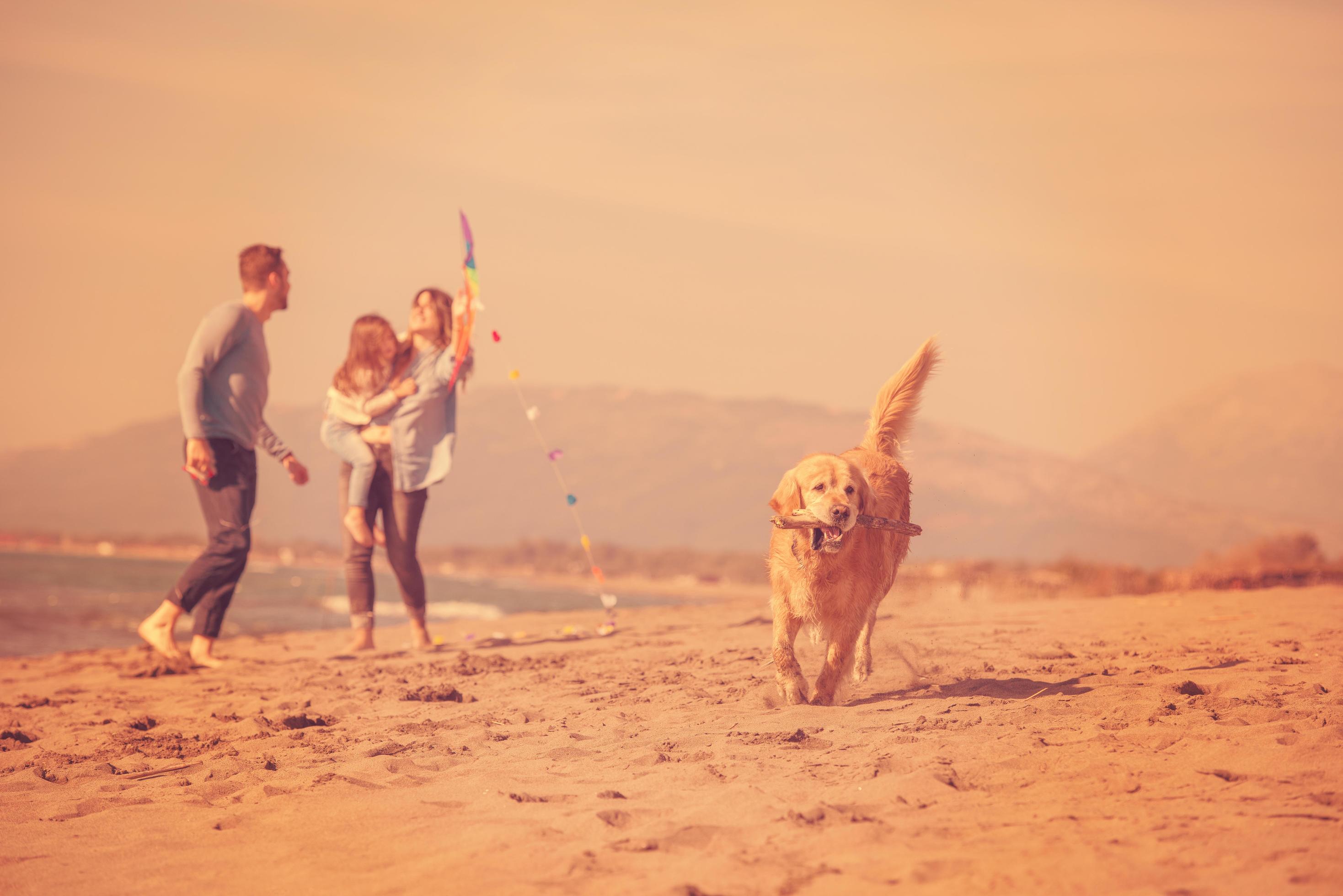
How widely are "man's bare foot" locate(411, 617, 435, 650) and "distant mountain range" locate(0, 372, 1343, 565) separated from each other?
36863mm

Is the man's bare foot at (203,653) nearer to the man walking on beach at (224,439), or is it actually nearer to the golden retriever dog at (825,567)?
the man walking on beach at (224,439)

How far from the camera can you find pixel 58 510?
73.0 m

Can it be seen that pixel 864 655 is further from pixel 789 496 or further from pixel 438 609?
pixel 438 609

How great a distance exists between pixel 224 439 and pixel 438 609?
35.6 ft

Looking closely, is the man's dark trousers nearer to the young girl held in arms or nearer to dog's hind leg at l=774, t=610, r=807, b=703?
the young girl held in arms

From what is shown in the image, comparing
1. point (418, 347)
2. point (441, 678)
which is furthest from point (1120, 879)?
point (418, 347)

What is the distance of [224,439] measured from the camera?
6969mm

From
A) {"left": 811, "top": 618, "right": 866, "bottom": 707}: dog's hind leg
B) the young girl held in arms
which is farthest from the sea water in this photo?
{"left": 811, "top": 618, "right": 866, "bottom": 707}: dog's hind leg

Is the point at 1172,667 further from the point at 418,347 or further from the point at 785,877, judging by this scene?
the point at 418,347

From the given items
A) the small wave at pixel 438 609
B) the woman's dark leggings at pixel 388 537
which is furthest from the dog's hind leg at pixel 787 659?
the small wave at pixel 438 609

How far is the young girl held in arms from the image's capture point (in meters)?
7.57

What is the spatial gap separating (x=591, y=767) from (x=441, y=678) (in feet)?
8.19

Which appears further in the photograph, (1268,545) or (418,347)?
(1268,545)

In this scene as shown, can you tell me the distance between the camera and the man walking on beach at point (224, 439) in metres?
6.84
